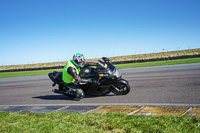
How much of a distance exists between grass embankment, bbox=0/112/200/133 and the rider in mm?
3001

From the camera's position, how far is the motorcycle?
7.45 meters

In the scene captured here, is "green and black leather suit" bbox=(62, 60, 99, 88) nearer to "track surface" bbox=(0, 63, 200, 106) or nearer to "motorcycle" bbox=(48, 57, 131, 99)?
"motorcycle" bbox=(48, 57, 131, 99)

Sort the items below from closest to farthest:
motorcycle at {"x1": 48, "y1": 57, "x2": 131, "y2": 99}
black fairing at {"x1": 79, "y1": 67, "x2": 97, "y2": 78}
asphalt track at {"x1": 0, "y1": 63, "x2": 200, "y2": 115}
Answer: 1. asphalt track at {"x1": 0, "y1": 63, "x2": 200, "y2": 115}
2. motorcycle at {"x1": 48, "y1": 57, "x2": 131, "y2": 99}
3. black fairing at {"x1": 79, "y1": 67, "x2": 97, "y2": 78}

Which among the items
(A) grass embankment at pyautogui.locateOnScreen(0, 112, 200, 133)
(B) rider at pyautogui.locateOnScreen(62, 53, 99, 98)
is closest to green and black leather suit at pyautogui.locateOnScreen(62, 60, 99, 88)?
(B) rider at pyautogui.locateOnScreen(62, 53, 99, 98)

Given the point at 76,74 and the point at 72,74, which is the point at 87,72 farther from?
the point at 72,74

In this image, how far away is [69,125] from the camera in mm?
3938

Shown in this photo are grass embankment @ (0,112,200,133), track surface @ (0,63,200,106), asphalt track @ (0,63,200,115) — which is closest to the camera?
grass embankment @ (0,112,200,133)

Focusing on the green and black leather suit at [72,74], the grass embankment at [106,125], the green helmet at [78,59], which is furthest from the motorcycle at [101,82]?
the grass embankment at [106,125]

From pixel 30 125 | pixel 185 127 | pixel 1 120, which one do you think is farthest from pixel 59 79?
pixel 185 127

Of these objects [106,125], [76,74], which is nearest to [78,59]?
[76,74]

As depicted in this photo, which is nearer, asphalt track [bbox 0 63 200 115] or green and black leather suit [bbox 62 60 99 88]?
asphalt track [bbox 0 63 200 115]

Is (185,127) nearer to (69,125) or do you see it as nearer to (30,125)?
(69,125)

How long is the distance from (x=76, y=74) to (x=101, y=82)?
955 millimetres

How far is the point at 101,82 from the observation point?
7.56m
